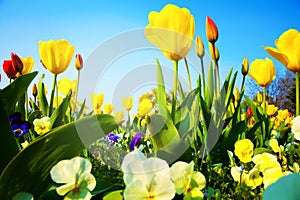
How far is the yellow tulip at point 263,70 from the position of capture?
1.95 metres

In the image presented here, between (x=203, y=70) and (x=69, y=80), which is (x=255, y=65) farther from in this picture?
(x=69, y=80)


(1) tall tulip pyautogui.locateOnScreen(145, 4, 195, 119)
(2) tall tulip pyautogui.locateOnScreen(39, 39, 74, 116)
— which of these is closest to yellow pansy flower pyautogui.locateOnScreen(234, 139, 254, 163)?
(1) tall tulip pyautogui.locateOnScreen(145, 4, 195, 119)

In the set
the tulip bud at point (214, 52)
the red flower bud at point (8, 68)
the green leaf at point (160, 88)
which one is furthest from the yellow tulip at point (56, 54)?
the tulip bud at point (214, 52)

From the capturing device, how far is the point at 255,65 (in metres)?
1.98

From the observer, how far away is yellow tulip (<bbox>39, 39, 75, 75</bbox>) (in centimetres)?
183

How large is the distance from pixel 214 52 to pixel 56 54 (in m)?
0.86

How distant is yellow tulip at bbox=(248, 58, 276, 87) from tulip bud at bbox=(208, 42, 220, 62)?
557 mm

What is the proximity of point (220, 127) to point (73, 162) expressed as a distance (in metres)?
0.96

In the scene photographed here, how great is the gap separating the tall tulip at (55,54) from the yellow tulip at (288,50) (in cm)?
103

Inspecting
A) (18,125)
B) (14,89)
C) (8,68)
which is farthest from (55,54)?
(14,89)

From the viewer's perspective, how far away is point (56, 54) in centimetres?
185

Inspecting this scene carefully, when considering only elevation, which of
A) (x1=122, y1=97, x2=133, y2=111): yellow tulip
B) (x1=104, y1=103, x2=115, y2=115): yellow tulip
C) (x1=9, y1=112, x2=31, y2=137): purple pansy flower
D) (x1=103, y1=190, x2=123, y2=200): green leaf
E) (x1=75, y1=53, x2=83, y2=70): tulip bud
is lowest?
(x1=104, y1=103, x2=115, y2=115): yellow tulip

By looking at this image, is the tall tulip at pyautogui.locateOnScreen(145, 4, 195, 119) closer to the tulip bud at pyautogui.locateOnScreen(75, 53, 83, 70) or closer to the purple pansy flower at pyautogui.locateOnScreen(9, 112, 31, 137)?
the purple pansy flower at pyautogui.locateOnScreen(9, 112, 31, 137)

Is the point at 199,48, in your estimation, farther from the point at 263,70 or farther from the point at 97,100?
the point at 97,100
